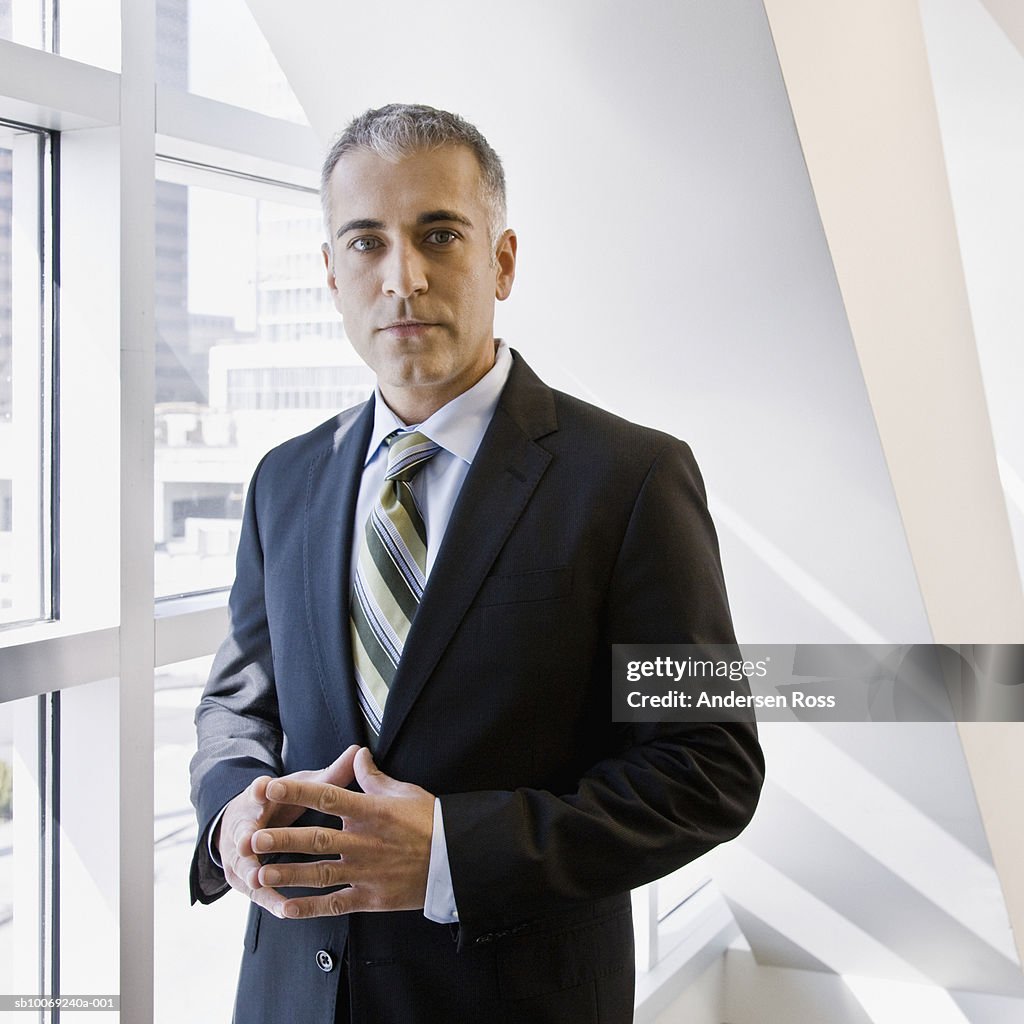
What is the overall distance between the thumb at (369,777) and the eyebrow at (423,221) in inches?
25.7

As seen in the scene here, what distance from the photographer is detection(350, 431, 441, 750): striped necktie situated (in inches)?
55.2

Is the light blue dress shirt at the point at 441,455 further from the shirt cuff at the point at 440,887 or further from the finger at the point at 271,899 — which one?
the shirt cuff at the point at 440,887

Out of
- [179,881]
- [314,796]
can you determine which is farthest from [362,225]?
[179,881]

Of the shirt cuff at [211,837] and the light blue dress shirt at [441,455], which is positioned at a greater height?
the light blue dress shirt at [441,455]

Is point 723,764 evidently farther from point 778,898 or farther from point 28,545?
point 778,898

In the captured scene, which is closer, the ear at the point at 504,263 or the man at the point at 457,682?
the man at the point at 457,682

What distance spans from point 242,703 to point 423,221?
0.71 meters

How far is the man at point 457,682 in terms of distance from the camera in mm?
1238

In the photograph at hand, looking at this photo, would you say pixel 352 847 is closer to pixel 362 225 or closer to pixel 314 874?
pixel 314 874

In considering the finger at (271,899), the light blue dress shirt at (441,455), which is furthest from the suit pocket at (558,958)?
the light blue dress shirt at (441,455)

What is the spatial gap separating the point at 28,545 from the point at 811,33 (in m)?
1.50

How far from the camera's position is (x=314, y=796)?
121 cm

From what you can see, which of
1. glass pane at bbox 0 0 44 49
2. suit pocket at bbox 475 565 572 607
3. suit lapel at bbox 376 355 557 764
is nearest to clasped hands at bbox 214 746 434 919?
suit lapel at bbox 376 355 557 764

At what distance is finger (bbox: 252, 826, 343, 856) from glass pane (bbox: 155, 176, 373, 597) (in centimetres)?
101
